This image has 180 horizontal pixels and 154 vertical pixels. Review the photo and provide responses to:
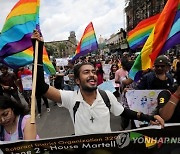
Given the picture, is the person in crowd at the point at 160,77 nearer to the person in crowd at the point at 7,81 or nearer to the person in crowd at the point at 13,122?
the person in crowd at the point at 13,122

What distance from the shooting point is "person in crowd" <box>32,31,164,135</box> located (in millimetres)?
2500

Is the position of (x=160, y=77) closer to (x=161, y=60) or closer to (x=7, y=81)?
(x=161, y=60)

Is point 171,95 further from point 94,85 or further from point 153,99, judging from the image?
point 153,99

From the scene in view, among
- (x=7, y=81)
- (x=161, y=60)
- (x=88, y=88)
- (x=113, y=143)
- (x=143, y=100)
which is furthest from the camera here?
(x=7, y=81)

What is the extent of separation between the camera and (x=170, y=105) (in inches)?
105

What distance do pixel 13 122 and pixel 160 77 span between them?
244 centimetres

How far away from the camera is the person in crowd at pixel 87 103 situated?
2.50m

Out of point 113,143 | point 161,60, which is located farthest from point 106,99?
point 161,60

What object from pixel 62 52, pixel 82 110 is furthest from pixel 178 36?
pixel 62 52

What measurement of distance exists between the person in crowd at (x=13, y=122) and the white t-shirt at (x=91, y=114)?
380 mm

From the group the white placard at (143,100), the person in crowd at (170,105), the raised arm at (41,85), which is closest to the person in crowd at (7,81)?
the white placard at (143,100)

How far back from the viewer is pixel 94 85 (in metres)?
2.63

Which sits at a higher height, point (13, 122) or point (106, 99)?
point (106, 99)

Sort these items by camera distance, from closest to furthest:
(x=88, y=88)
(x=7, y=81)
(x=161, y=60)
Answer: (x=88, y=88) < (x=161, y=60) < (x=7, y=81)
